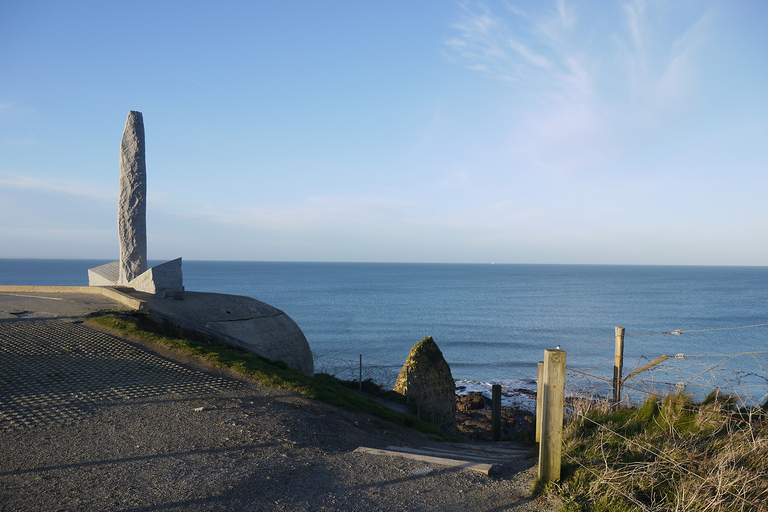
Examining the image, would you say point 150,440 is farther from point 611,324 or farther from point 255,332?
point 611,324

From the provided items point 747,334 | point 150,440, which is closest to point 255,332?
point 150,440

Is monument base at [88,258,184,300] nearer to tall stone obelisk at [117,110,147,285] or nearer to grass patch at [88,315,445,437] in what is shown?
tall stone obelisk at [117,110,147,285]

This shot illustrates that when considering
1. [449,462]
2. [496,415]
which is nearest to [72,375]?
[449,462]

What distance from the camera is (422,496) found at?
4746mm

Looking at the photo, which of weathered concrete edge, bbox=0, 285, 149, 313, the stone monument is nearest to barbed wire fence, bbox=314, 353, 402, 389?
the stone monument

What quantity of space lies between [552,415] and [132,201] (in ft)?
55.6

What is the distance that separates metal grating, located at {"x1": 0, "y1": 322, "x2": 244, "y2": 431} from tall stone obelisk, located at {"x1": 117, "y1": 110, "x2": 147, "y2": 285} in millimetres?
7104

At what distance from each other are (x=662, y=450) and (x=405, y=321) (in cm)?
4758

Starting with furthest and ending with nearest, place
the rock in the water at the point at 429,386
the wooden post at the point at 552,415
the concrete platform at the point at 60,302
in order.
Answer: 1. the rock in the water at the point at 429,386
2. the concrete platform at the point at 60,302
3. the wooden post at the point at 552,415

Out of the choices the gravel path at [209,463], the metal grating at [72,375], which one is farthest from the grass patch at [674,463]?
the metal grating at [72,375]

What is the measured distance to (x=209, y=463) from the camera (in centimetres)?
536

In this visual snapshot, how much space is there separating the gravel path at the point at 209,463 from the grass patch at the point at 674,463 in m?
0.52

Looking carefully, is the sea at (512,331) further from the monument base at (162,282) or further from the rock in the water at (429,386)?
the monument base at (162,282)

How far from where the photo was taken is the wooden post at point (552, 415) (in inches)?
196
